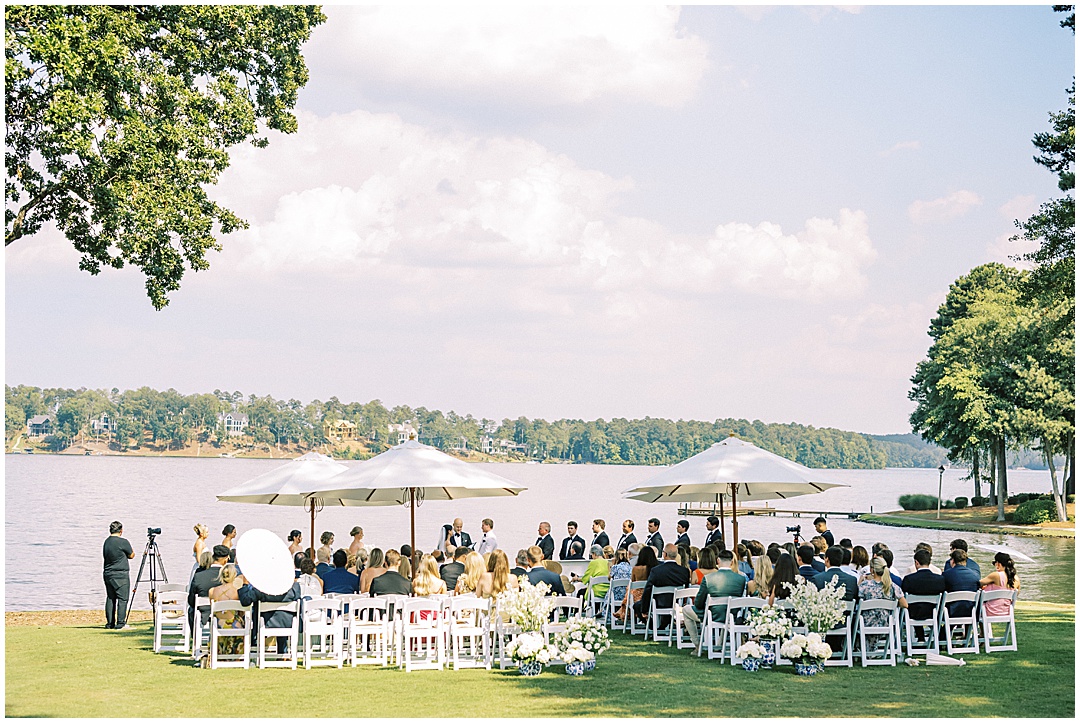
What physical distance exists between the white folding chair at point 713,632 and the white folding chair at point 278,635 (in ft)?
14.9

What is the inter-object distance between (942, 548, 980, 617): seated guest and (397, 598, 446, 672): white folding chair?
5.84 metres

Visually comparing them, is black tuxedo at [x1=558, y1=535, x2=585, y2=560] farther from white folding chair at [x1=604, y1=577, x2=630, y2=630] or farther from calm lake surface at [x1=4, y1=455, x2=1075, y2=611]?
calm lake surface at [x1=4, y1=455, x2=1075, y2=611]

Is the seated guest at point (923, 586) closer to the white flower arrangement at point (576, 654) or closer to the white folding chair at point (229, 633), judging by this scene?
the white flower arrangement at point (576, 654)

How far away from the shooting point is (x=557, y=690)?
33.2 ft

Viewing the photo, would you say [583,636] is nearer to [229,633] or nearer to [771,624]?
[771,624]

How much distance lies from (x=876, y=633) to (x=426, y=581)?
5048 millimetres

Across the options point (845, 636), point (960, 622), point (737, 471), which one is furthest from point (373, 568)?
point (960, 622)

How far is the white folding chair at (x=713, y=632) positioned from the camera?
1191cm

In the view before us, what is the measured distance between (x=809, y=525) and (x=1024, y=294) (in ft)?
174

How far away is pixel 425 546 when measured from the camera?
196 feet

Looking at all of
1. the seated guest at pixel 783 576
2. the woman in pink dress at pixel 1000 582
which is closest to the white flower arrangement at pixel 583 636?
the seated guest at pixel 783 576

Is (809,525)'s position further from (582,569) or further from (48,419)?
(48,419)

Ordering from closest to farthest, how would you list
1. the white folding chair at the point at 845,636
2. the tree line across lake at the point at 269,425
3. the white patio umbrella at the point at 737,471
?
the white folding chair at the point at 845,636 < the white patio umbrella at the point at 737,471 < the tree line across lake at the point at 269,425

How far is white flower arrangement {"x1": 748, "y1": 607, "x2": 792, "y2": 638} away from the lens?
11195 millimetres
